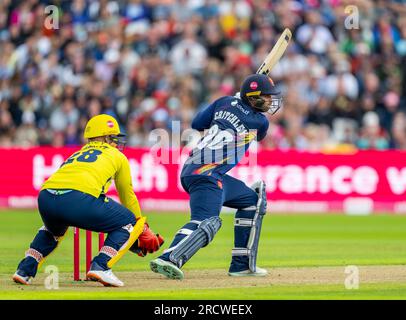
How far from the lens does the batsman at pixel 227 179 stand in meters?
11.6

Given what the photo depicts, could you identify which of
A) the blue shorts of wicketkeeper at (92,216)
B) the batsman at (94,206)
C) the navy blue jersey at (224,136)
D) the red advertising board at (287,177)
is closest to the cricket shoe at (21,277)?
the batsman at (94,206)

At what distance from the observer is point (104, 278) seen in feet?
36.2

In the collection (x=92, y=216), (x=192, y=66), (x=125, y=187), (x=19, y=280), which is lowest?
(x=19, y=280)

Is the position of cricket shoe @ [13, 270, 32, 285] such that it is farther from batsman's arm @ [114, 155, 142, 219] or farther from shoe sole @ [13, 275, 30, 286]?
batsman's arm @ [114, 155, 142, 219]

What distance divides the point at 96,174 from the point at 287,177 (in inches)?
508

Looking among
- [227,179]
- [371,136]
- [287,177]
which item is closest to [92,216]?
[227,179]

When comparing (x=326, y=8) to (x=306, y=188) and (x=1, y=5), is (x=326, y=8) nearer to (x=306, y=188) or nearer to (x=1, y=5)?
(x=306, y=188)

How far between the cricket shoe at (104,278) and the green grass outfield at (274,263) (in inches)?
3.9

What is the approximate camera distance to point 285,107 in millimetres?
25047

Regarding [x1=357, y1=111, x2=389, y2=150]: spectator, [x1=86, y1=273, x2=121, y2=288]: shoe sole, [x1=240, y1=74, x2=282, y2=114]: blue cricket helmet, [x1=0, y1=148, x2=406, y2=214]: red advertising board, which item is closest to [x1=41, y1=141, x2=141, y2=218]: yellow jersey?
[x1=86, y1=273, x2=121, y2=288]: shoe sole

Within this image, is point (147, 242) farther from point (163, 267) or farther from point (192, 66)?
point (192, 66)

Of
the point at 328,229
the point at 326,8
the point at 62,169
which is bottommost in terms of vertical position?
the point at 328,229
